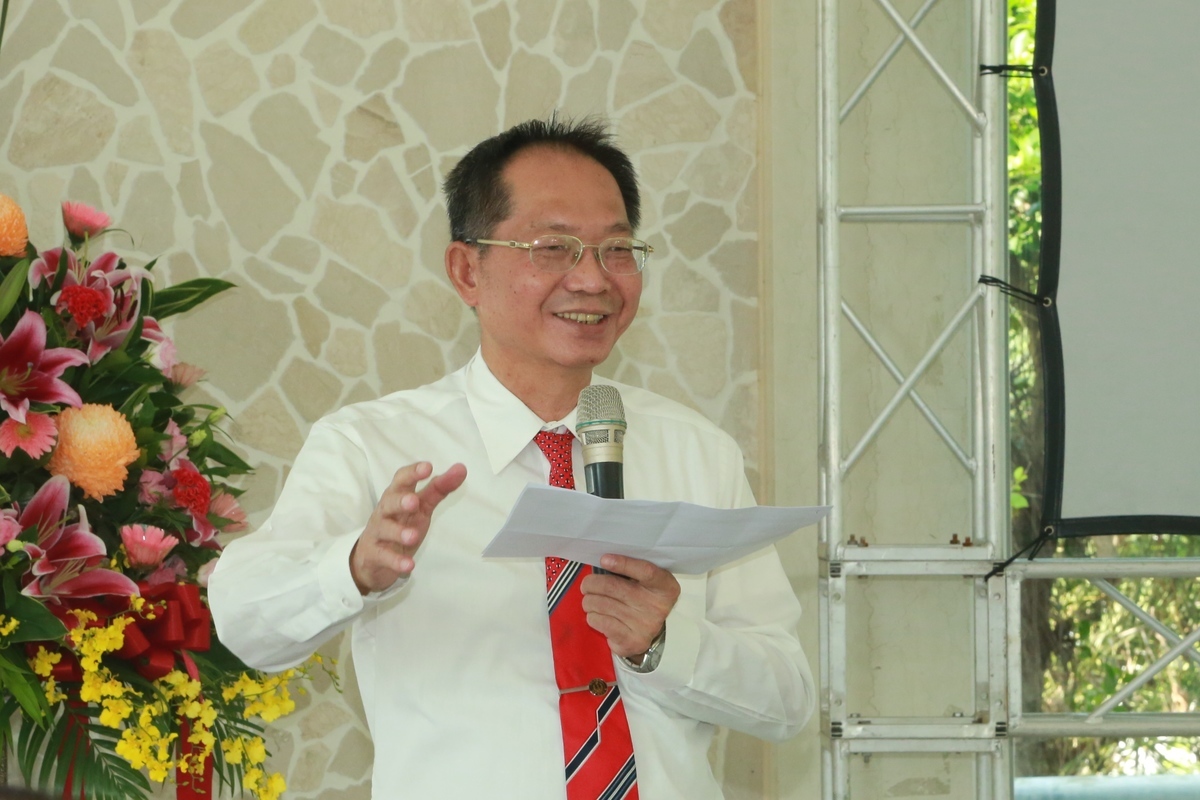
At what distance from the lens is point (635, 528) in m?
1.50

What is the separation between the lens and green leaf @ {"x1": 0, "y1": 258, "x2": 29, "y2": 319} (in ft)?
7.13

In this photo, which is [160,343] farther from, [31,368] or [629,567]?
[629,567]

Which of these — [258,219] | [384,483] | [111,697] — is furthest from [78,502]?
[258,219]

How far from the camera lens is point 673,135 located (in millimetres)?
3539

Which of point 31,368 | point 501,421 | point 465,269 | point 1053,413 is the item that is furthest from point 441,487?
point 1053,413

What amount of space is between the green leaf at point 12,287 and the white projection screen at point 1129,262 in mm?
2215

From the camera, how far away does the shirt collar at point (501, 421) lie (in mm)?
2025

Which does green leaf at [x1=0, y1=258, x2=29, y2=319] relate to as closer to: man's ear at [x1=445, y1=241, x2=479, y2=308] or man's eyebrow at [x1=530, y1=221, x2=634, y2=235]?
man's ear at [x1=445, y1=241, x2=479, y2=308]

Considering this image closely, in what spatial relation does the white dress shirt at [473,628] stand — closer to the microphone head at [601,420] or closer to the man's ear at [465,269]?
the man's ear at [465,269]

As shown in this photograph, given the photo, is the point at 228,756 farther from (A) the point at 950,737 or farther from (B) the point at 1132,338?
(B) the point at 1132,338

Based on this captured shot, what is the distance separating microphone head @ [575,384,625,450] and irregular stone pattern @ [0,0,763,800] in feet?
5.61

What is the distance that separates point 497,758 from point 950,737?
4.73 feet

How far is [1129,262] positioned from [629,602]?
190cm

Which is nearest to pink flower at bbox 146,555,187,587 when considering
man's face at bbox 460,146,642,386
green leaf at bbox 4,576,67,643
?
green leaf at bbox 4,576,67,643
